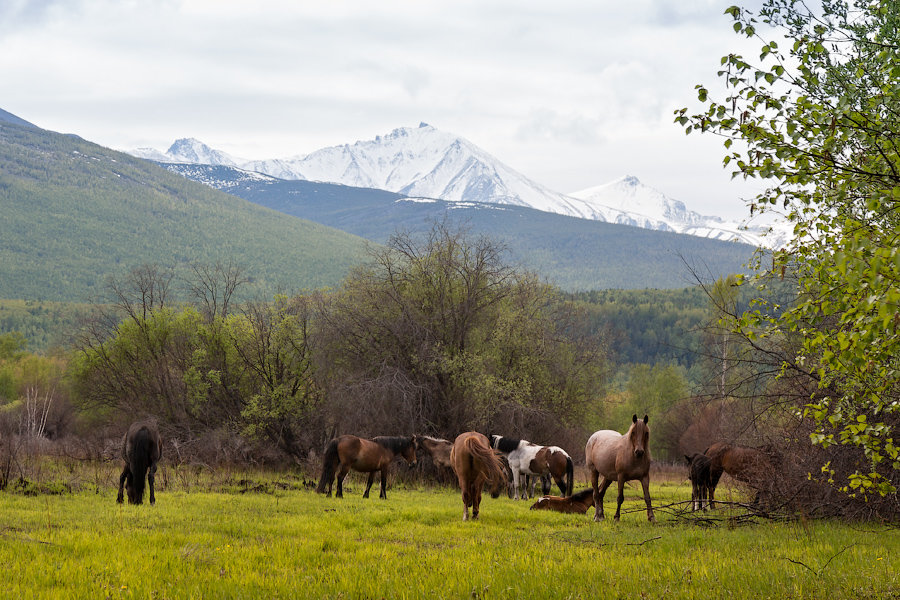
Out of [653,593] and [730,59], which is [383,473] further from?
[730,59]

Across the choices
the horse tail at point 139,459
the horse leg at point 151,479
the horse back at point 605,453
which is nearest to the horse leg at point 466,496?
the horse back at point 605,453

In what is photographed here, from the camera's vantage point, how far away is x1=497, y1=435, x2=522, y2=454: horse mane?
23.7m

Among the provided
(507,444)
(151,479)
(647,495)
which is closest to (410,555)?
(647,495)

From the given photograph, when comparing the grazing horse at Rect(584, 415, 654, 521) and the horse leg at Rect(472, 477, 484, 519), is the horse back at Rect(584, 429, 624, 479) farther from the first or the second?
the horse leg at Rect(472, 477, 484, 519)

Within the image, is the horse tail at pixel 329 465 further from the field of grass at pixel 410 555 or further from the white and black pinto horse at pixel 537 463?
the white and black pinto horse at pixel 537 463

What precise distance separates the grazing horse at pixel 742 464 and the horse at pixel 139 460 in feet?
38.9

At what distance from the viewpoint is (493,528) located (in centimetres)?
1319

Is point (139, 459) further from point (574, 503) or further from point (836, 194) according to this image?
point (836, 194)

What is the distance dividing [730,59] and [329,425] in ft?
86.6

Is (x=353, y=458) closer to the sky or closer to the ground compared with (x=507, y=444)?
closer to the ground

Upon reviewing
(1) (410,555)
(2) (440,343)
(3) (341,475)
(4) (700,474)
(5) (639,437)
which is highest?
(2) (440,343)

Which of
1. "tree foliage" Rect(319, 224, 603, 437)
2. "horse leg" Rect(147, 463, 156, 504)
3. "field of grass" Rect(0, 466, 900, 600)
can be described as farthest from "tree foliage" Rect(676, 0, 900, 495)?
"tree foliage" Rect(319, 224, 603, 437)

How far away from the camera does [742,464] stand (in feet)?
53.1

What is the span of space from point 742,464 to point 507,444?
9012 mm
